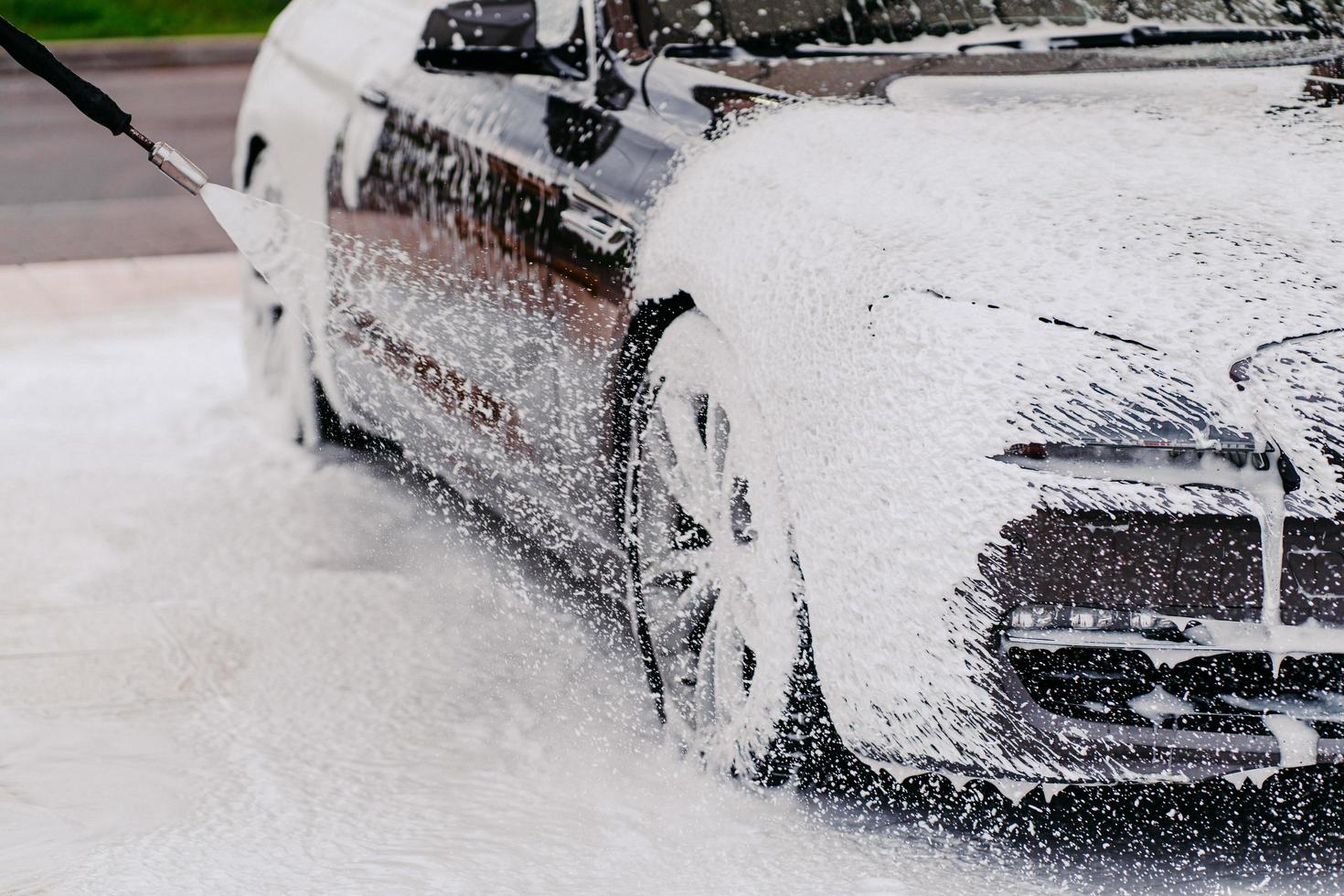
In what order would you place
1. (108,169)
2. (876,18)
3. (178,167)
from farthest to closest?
1. (108,169)
2. (178,167)
3. (876,18)

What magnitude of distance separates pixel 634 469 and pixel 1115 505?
3.60ft

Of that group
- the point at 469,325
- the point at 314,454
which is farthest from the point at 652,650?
the point at 314,454

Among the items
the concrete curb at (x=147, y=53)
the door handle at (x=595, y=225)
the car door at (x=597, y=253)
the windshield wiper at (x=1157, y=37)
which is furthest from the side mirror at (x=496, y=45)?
the concrete curb at (x=147, y=53)

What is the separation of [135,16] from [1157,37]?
17691mm

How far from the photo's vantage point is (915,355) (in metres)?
2.69

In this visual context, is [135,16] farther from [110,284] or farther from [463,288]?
[463,288]

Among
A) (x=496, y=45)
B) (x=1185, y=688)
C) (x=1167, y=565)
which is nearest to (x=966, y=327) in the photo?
(x=1167, y=565)

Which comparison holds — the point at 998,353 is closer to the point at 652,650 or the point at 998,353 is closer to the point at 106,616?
the point at 652,650

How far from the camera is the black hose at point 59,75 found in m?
3.76

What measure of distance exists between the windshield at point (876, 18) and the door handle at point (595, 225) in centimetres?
38

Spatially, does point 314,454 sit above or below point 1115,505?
below

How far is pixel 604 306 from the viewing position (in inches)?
138

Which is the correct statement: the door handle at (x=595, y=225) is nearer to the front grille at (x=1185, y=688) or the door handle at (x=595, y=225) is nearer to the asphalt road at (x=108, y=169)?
the front grille at (x=1185, y=688)

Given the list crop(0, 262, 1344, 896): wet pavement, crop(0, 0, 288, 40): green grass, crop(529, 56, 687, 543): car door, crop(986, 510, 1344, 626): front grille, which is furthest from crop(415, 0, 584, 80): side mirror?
crop(0, 0, 288, 40): green grass
